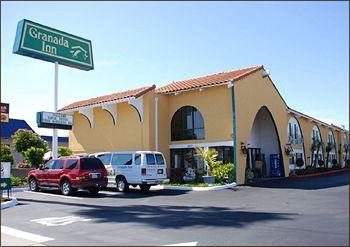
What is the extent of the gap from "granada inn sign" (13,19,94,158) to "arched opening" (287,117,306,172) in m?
17.0

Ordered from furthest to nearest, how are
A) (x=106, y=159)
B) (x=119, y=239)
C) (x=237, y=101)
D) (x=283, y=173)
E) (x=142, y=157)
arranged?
(x=283, y=173) → (x=237, y=101) → (x=106, y=159) → (x=142, y=157) → (x=119, y=239)

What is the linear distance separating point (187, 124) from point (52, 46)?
30.8 ft

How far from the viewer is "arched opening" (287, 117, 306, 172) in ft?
101

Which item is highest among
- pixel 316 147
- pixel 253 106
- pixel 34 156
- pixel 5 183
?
pixel 253 106

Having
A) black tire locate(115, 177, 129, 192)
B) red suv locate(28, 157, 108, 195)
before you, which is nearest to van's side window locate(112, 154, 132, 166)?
black tire locate(115, 177, 129, 192)

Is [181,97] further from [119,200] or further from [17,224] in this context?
[17,224]

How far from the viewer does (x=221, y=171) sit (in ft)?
69.4

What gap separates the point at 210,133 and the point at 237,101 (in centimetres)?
249

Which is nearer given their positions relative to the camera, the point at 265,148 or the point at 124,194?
the point at 124,194

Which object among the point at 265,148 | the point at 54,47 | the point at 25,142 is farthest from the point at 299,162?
the point at 25,142

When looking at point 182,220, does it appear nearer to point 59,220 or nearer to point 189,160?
point 59,220

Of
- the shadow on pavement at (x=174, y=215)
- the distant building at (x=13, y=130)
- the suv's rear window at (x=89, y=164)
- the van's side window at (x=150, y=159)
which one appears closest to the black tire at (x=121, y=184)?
the van's side window at (x=150, y=159)

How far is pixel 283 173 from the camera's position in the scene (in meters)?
27.8

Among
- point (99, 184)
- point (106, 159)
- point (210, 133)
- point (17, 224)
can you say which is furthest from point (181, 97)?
point (17, 224)
